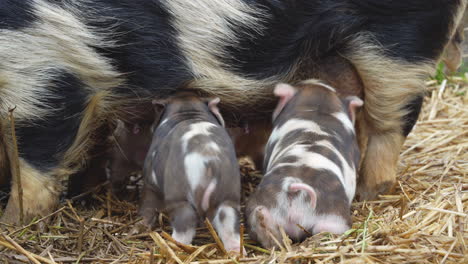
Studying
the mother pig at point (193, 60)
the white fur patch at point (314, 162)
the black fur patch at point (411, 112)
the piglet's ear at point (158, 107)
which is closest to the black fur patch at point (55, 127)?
the mother pig at point (193, 60)

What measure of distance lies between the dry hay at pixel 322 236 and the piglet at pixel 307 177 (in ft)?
0.27

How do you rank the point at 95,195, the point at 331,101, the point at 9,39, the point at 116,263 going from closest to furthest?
the point at 116,263 → the point at 9,39 → the point at 331,101 → the point at 95,195

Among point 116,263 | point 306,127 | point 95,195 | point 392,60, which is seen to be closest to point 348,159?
point 306,127

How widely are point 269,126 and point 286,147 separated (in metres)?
0.78

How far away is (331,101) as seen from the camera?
3430 mm

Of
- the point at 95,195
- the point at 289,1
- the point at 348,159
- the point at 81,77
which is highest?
the point at 289,1

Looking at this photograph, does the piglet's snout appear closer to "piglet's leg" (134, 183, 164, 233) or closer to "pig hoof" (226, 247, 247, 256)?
"pig hoof" (226, 247, 247, 256)

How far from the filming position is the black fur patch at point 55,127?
3.25 metres

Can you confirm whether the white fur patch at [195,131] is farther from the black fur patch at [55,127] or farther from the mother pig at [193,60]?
the black fur patch at [55,127]

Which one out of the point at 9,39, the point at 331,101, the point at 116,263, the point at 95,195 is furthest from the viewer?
the point at 95,195

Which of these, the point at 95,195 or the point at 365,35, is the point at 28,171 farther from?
the point at 365,35

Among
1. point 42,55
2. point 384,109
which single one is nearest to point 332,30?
point 384,109

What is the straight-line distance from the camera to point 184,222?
9.66 ft

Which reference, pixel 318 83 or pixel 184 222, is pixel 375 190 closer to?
pixel 318 83
